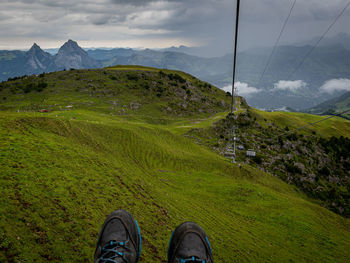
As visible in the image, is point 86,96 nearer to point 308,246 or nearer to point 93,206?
point 93,206

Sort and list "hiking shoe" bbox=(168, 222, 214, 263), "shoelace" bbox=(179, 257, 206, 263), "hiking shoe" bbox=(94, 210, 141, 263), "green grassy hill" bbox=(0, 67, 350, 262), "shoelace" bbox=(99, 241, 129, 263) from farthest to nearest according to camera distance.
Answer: "green grassy hill" bbox=(0, 67, 350, 262), "hiking shoe" bbox=(168, 222, 214, 263), "shoelace" bbox=(179, 257, 206, 263), "hiking shoe" bbox=(94, 210, 141, 263), "shoelace" bbox=(99, 241, 129, 263)

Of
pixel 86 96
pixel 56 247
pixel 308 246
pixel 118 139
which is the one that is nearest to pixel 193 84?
pixel 86 96

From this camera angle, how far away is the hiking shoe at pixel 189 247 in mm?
8008

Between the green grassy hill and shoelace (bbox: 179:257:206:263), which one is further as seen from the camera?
the green grassy hill

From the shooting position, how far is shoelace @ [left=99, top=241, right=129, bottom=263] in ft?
24.0

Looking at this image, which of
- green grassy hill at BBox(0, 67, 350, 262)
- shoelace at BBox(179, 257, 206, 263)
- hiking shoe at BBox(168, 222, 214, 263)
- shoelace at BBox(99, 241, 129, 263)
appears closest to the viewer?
shoelace at BBox(99, 241, 129, 263)

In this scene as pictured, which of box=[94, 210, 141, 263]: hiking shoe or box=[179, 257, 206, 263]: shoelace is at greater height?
box=[94, 210, 141, 263]: hiking shoe

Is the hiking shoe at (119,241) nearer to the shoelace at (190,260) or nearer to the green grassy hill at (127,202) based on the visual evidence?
the green grassy hill at (127,202)

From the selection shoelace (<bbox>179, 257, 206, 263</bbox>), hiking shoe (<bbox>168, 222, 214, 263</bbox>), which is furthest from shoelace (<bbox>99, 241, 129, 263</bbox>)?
shoelace (<bbox>179, 257, 206, 263</bbox>)

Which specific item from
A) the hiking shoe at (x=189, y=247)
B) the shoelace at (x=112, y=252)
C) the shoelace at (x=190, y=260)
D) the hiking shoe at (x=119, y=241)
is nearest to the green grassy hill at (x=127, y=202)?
the hiking shoe at (x=119, y=241)

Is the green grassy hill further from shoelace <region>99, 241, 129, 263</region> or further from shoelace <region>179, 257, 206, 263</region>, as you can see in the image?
shoelace <region>179, 257, 206, 263</region>

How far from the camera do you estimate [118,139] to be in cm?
3381

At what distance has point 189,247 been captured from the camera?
8352mm

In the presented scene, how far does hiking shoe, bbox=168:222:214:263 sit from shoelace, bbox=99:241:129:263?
2.20 m
